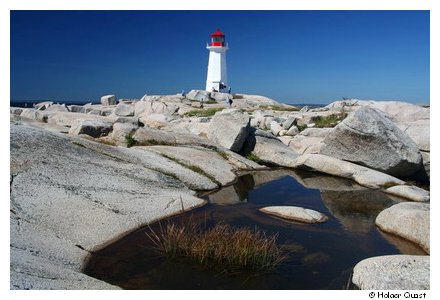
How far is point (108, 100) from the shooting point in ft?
249

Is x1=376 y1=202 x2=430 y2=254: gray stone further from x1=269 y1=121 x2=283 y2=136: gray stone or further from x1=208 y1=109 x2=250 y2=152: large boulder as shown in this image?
x1=269 y1=121 x2=283 y2=136: gray stone

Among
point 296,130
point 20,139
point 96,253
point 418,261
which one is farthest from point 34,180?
point 296,130

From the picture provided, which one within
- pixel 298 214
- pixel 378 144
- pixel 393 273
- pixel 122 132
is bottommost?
pixel 298 214

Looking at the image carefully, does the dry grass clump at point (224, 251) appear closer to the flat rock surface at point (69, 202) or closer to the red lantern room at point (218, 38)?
the flat rock surface at point (69, 202)

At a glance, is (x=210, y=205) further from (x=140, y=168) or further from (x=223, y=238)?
(x=223, y=238)

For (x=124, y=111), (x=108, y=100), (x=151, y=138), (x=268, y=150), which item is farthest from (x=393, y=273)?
(x=108, y=100)

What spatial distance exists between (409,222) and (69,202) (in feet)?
32.4

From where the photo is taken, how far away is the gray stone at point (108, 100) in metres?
75.3

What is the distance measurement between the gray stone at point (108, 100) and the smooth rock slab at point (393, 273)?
7234 cm

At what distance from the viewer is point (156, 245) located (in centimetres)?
992

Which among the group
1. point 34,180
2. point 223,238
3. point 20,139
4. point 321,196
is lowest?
point 321,196

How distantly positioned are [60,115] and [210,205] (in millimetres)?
26905

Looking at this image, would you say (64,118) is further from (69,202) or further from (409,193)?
(409,193)

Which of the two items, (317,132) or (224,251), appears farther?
(317,132)
